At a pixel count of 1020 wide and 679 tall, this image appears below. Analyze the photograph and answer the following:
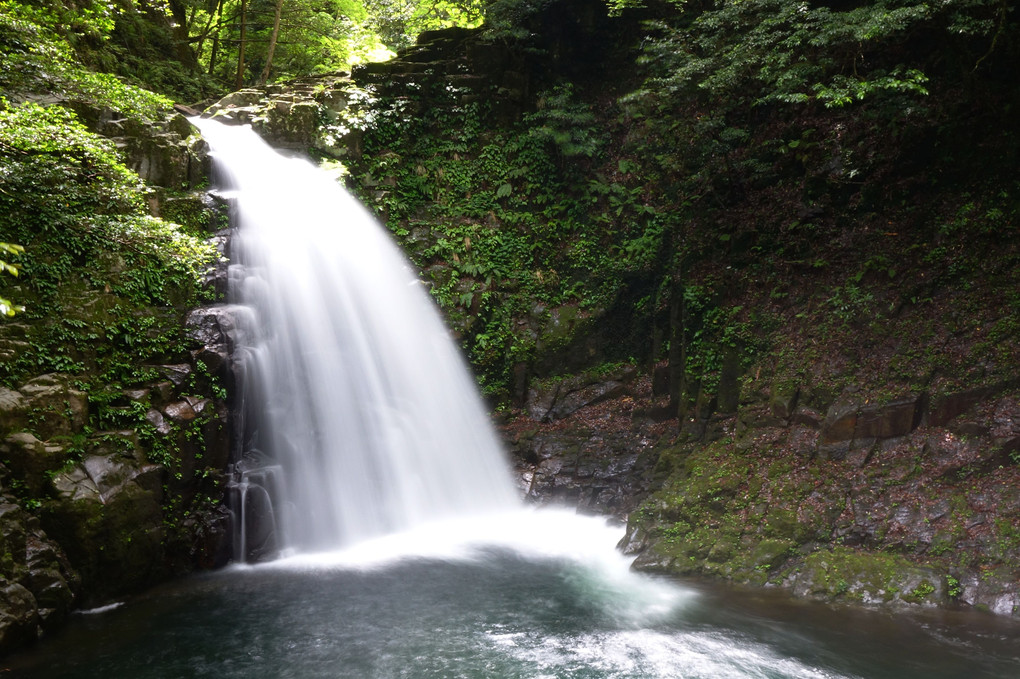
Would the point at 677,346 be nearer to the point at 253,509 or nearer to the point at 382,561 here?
the point at 382,561

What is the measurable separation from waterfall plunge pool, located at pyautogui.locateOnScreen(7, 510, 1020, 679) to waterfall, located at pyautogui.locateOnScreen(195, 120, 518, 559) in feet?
4.85

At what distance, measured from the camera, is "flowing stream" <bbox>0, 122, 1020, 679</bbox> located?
20.3ft

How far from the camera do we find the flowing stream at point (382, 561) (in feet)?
20.3

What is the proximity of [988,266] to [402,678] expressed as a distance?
942 cm

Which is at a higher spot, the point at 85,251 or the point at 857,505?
the point at 85,251

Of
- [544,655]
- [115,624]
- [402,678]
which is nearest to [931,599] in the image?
[544,655]

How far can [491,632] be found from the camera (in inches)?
274

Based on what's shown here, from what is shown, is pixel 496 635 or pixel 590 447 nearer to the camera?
pixel 496 635

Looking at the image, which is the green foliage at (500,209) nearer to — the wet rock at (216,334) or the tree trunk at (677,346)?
the tree trunk at (677,346)

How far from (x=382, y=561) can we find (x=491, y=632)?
9.44ft

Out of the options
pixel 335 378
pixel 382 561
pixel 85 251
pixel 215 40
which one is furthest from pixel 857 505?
pixel 215 40

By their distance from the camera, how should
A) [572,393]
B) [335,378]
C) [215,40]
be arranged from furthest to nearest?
[215,40] → [572,393] → [335,378]

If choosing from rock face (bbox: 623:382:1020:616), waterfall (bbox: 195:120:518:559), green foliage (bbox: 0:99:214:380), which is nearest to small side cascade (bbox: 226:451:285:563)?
waterfall (bbox: 195:120:518:559)

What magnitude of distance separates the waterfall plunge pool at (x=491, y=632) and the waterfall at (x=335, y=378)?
148 centimetres
